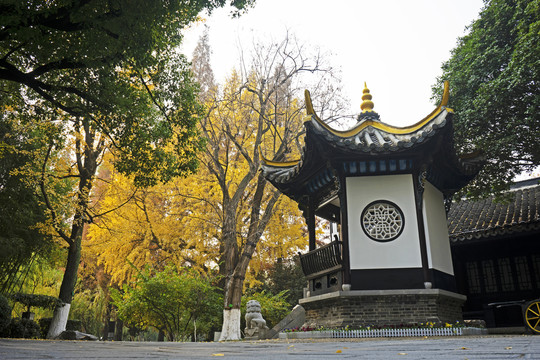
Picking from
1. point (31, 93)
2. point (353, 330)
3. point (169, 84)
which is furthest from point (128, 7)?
point (353, 330)

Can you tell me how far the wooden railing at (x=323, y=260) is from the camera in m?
9.11

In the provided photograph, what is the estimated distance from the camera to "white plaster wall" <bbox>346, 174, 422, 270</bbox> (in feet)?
29.1

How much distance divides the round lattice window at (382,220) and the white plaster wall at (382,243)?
3.3 inches

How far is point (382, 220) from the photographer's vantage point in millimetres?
9195

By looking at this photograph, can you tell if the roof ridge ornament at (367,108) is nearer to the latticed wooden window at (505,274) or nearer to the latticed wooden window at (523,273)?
the latticed wooden window at (505,274)

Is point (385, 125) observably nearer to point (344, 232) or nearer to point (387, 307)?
point (344, 232)

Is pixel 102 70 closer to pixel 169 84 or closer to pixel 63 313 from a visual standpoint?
pixel 169 84

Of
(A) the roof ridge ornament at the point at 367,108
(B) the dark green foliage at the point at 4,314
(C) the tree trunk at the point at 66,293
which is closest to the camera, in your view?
(B) the dark green foliage at the point at 4,314

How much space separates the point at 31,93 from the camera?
8.59m

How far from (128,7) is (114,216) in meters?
11.6

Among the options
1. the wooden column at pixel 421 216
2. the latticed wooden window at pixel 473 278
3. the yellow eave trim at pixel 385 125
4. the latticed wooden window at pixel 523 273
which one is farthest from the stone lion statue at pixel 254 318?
the latticed wooden window at pixel 523 273

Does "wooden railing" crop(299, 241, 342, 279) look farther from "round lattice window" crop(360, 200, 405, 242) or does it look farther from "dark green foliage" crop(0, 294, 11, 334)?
"dark green foliage" crop(0, 294, 11, 334)

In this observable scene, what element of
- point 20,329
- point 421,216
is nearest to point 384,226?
point 421,216

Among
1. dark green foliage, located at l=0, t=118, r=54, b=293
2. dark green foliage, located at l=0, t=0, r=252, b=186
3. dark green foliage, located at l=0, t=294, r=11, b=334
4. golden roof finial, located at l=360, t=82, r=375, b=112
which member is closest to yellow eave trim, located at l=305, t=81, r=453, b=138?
golden roof finial, located at l=360, t=82, r=375, b=112
